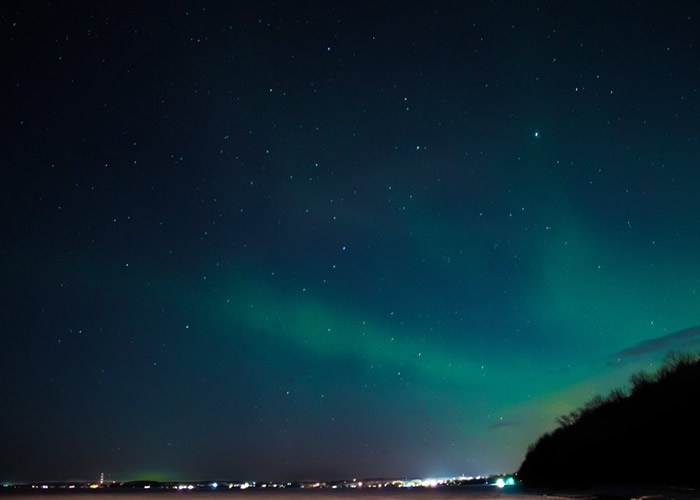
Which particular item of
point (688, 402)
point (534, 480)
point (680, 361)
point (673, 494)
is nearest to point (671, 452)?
point (688, 402)

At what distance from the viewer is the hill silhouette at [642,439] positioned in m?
Answer: 23.1

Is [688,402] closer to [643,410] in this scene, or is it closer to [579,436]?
[643,410]

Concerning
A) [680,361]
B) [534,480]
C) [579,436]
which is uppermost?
[680,361]

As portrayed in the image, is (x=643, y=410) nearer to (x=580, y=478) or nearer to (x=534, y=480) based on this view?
(x=580, y=478)

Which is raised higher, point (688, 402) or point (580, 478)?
point (688, 402)

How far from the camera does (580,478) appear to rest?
32.9 metres

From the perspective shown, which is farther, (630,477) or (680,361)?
(680,361)

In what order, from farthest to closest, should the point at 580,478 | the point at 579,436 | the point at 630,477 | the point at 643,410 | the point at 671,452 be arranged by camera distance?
the point at 579,436
the point at 580,478
the point at 643,410
the point at 630,477
the point at 671,452

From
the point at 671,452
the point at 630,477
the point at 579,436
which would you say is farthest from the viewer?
the point at 579,436

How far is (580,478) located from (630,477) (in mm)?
7193

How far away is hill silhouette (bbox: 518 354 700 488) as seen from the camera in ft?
75.7

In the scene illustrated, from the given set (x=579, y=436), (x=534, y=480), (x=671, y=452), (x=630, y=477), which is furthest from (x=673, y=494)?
(x=534, y=480)

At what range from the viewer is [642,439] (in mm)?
27078

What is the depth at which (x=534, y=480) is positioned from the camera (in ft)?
166
